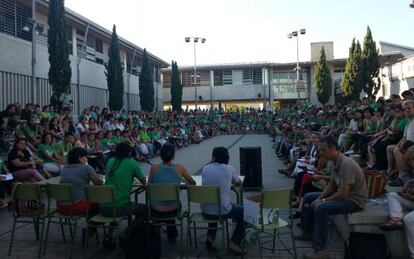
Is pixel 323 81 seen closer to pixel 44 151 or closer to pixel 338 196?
pixel 44 151

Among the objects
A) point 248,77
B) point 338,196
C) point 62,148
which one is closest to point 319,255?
point 338,196

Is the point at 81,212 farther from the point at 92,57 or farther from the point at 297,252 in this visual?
the point at 92,57

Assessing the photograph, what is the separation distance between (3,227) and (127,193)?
8.90 ft

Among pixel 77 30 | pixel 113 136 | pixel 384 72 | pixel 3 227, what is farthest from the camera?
pixel 384 72

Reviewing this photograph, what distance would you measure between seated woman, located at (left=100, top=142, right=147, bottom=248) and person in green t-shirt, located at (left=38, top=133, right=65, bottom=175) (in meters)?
4.73

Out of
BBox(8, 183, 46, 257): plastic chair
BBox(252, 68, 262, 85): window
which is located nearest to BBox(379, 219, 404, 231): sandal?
BBox(8, 183, 46, 257): plastic chair

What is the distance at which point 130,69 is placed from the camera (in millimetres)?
34375

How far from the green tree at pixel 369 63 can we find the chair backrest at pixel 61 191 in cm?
2916

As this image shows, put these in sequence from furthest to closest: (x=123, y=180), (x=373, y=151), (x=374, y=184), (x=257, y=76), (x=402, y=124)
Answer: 1. (x=257, y=76)
2. (x=373, y=151)
3. (x=402, y=124)
4. (x=374, y=184)
5. (x=123, y=180)

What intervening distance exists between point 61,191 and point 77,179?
38cm

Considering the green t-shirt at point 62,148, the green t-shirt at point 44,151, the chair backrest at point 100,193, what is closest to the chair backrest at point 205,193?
the chair backrest at point 100,193

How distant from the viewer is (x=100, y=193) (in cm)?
559

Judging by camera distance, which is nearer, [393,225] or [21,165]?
[393,225]

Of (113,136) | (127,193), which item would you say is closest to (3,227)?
(127,193)
